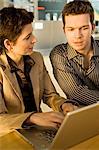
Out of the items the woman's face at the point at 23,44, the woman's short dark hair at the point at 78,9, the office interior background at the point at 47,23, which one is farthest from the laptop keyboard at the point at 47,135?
the office interior background at the point at 47,23

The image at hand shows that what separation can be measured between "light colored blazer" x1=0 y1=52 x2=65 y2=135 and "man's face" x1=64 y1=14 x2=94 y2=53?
26 centimetres

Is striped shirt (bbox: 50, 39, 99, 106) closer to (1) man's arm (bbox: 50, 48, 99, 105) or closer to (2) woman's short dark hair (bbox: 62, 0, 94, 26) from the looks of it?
(1) man's arm (bbox: 50, 48, 99, 105)

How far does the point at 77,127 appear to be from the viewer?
91cm

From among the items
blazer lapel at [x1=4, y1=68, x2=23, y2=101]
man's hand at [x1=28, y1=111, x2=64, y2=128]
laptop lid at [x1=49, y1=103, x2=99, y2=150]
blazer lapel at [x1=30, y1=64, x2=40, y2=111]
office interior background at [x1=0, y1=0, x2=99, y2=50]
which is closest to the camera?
laptop lid at [x1=49, y1=103, x2=99, y2=150]

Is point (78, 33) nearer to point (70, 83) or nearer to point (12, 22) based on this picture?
point (70, 83)

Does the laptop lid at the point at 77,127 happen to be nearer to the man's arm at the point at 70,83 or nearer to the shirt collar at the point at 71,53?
the man's arm at the point at 70,83

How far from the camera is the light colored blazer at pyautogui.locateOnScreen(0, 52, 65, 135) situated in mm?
1165

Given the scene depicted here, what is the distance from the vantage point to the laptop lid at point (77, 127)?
0.84 m

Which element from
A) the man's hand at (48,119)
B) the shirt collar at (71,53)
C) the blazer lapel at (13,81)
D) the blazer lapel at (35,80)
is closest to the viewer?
the man's hand at (48,119)

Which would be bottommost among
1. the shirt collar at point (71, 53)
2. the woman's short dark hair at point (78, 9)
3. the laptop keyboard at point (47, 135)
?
the laptop keyboard at point (47, 135)

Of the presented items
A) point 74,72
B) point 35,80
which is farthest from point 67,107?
point 74,72

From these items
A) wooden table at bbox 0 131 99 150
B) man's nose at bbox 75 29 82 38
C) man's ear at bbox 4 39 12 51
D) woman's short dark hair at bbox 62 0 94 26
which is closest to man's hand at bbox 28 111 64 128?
wooden table at bbox 0 131 99 150

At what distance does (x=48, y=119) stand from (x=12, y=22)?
58cm

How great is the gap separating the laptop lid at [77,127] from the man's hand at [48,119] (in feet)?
0.44
